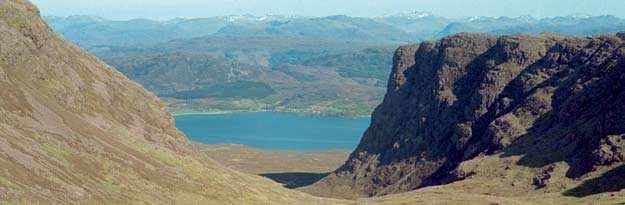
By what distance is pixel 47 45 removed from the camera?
136 meters

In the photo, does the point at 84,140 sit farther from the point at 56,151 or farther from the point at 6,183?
the point at 6,183

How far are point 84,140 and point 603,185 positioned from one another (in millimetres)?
85009

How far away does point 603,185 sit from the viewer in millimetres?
131000

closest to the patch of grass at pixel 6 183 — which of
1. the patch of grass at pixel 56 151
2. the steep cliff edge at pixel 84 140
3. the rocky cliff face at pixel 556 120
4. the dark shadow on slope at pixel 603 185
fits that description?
the steep cliff edge at pixel 84 140

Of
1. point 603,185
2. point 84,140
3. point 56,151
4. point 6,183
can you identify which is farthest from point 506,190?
point 6,183

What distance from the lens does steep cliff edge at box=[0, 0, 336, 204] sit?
91.0 metres

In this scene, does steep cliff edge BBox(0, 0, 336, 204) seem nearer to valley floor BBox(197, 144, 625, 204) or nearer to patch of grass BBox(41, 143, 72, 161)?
patch of grass BBox(41, 143, 72, 161)

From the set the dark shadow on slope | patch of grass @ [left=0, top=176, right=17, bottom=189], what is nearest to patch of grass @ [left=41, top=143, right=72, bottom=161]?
patch of grass @ [left=0, top=176, right=17, bottom=189]

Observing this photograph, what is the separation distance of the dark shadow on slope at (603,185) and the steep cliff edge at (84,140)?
4570 cm

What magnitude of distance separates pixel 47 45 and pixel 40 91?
1846 centimetres

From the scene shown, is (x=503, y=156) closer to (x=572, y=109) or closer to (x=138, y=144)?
(x=572, y=109)

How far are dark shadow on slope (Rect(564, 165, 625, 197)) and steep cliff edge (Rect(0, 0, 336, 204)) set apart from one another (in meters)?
45.7

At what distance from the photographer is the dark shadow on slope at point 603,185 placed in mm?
128000

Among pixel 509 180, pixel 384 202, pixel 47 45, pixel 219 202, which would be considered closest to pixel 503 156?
pixel 509 180
